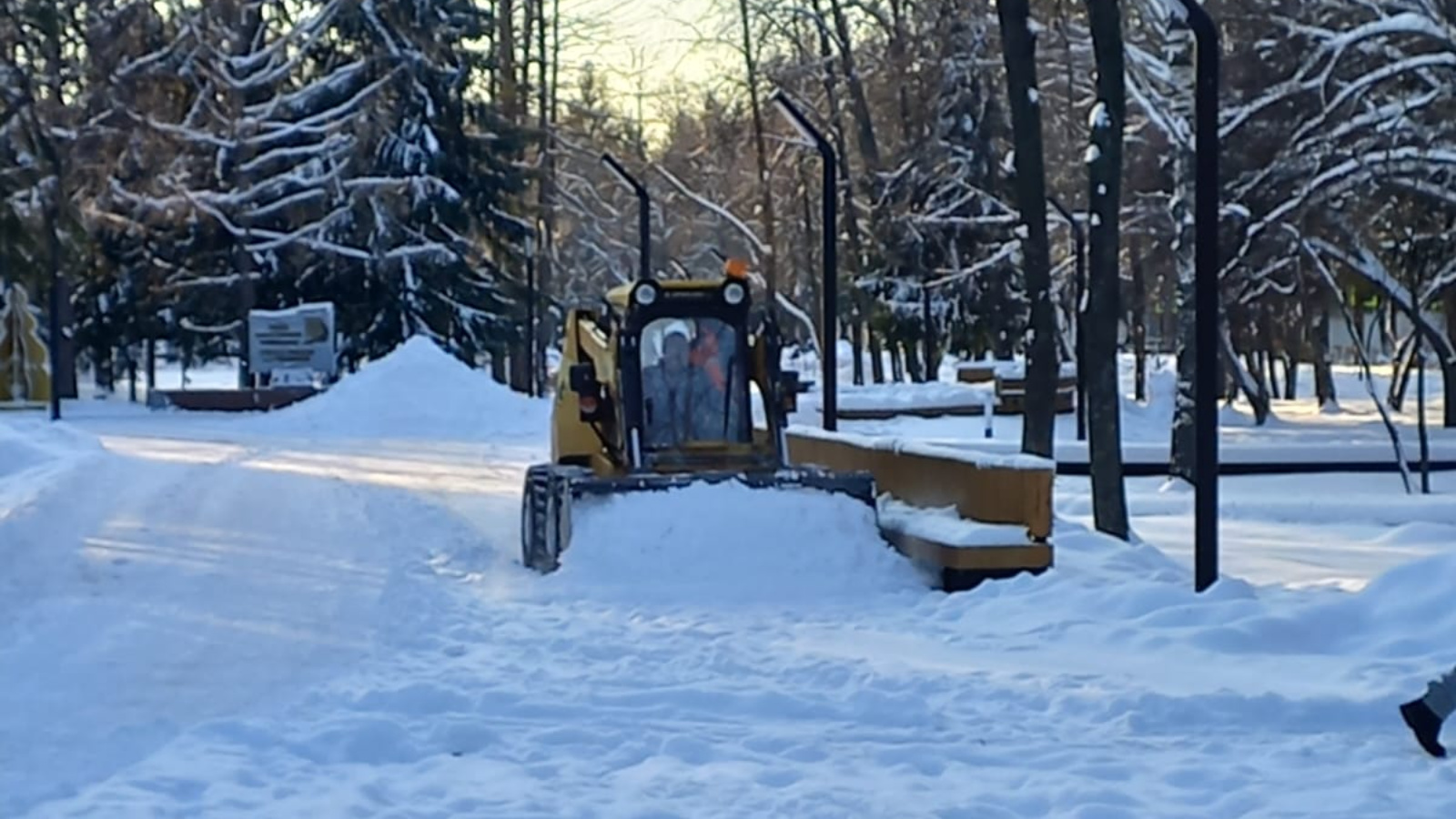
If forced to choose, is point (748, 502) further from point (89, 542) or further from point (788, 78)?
point (788, 78)

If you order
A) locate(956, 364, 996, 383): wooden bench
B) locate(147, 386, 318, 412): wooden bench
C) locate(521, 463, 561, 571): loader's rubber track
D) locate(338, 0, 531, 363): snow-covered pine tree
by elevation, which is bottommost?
locate(521, 463, 561, 571): loader's rubber track

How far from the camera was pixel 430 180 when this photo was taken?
49.9 m

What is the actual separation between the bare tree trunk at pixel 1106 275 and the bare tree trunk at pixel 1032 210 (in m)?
1.06

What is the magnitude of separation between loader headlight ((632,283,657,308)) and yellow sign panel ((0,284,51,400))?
126ft

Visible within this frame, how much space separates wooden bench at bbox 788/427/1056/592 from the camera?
13.8m

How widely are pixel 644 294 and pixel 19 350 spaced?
39.2 m

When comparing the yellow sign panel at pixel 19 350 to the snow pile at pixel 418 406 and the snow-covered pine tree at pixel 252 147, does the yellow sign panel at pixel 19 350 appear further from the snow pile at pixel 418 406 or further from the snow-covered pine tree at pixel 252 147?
the snow pile at pixel 418 406

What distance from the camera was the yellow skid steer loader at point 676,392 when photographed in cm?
1541

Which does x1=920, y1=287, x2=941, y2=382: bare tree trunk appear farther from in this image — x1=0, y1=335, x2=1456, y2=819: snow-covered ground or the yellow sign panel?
x1=0, y1=335, x2=1456, y2=819: snow-covered ground

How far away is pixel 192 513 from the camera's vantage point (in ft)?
63.6

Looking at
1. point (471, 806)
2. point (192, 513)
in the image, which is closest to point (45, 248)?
point (192, 513)

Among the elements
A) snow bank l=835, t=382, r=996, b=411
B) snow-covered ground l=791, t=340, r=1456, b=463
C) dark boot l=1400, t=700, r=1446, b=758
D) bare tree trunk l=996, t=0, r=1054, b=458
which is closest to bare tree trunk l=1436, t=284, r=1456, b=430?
snow-covered ground l=791, t=340, r=1456, b=463

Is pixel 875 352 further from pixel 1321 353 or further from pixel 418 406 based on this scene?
pixel 418 406

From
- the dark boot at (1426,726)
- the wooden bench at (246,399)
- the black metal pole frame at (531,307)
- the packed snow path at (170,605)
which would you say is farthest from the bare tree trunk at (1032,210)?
the wooden bench at (246,399)
